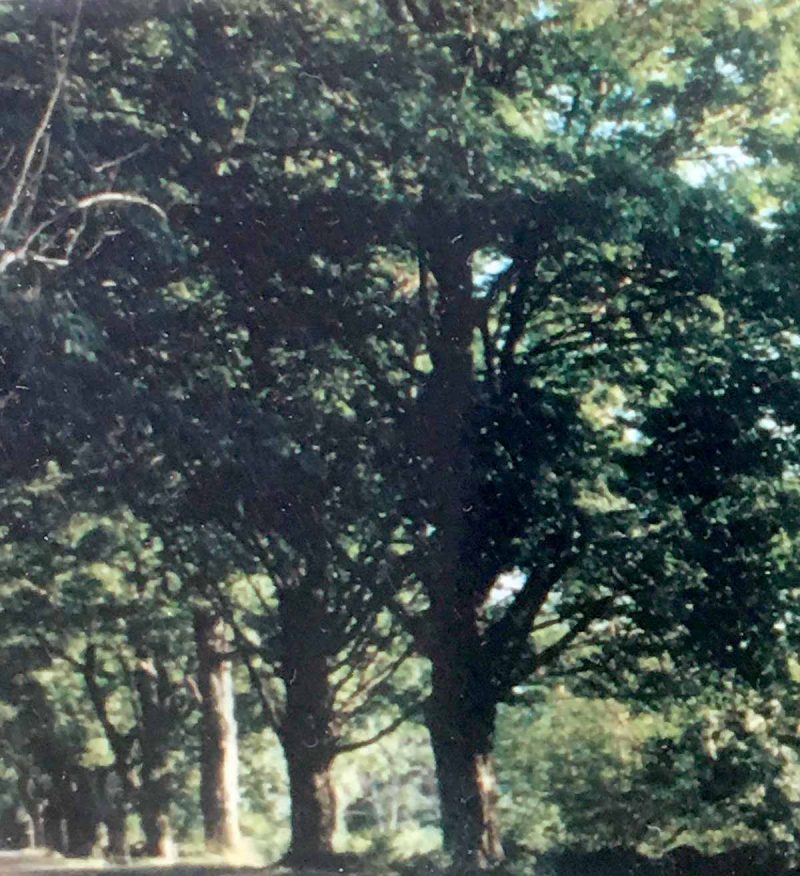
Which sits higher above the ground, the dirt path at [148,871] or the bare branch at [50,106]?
the bare branch at [50,106]

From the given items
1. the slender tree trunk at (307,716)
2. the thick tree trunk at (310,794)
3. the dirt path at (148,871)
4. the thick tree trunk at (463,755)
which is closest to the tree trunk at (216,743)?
the dirt path at (148,871)

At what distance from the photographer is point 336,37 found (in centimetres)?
1412

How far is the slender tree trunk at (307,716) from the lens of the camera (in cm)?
2372

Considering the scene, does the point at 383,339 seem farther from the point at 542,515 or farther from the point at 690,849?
the point at 690,849

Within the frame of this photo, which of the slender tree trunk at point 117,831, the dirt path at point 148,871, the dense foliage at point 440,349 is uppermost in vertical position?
the dense foliage at point 440,349

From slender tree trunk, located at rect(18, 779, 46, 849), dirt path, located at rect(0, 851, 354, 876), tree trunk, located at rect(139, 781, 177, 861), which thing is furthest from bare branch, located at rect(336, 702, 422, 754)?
slender tree trunk, located at rect(18, 779, 46, 849)

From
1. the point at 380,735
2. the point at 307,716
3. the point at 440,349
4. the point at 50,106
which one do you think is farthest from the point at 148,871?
the point at 50,106

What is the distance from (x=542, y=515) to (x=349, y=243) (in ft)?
15.9

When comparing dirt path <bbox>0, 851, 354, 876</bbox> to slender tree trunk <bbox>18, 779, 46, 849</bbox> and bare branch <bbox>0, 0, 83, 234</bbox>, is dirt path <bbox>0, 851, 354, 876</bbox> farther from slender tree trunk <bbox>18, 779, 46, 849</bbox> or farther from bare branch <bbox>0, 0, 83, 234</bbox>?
slender tree trunk <bbox>18, 779, 46, 849</bbox>

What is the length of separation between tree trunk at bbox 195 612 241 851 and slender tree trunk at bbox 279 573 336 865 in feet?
11.8

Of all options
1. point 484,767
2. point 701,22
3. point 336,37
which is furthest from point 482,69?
point 484,767

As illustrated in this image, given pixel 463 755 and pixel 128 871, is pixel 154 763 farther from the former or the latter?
pixel 463 755

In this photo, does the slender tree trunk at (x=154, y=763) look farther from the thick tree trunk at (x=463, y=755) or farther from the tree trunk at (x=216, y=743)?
the thick tree trunk at (x=463, y=755)

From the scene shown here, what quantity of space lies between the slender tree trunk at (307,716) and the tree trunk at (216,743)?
142 inches
